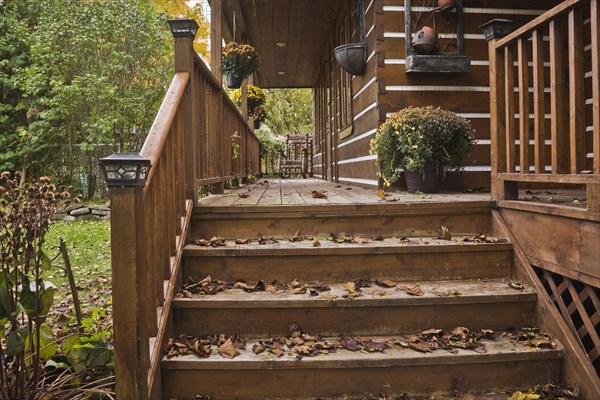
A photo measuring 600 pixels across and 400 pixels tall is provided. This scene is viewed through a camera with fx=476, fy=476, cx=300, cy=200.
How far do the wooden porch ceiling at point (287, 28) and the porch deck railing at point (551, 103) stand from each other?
468 centimetres

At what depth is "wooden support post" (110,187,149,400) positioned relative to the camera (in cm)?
171

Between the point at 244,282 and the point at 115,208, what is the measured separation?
1.08m

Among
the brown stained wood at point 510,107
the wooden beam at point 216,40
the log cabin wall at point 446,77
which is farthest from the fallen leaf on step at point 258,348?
the wooden beam at point 216,40

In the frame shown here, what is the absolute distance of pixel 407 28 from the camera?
463cm

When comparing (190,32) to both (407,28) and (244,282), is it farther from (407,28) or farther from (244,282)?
(407,28)

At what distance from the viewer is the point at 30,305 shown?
6.04ft

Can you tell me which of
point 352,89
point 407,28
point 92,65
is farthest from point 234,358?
point 92,65

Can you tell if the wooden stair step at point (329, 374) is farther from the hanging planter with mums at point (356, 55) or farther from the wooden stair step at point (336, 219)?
the hanging planter with mums at point (356, 55)

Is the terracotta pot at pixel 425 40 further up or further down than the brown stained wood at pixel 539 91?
further up

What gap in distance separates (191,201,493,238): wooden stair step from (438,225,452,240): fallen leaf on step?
0.14 feet

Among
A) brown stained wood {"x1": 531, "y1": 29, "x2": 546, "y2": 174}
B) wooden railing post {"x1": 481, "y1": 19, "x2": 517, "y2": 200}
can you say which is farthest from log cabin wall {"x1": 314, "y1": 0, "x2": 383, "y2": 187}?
brown stained wood {"x1": 531, "y1": 29, "x2": 546, "y2": 174}

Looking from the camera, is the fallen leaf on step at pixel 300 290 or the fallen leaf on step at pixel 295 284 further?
the fallen leaf on step at pixel 295 284

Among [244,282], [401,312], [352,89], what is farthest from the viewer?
[352,89]

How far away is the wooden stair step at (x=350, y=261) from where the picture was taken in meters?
2.63
